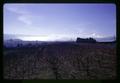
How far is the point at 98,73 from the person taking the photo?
2.45 m

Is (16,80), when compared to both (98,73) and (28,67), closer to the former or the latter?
(28,67)

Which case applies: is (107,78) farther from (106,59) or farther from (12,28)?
(12,28)

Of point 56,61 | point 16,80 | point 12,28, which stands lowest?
point 16,80

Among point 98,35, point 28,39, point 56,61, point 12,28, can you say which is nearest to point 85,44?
point 98,35

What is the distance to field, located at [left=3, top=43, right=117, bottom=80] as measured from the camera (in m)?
2.42

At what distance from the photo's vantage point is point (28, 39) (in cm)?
242

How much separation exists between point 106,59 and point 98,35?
0.23 meters

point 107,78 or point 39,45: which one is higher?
point 39,45

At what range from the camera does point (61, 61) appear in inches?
95.5

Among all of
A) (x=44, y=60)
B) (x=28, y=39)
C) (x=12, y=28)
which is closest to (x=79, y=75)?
(x=44, y=60)

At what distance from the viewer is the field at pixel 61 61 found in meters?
2.42

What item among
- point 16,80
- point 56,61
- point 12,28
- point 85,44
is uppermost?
point 12,28

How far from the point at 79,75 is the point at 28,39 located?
0.56 meters

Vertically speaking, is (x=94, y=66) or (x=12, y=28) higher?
(x=12, y=28)
